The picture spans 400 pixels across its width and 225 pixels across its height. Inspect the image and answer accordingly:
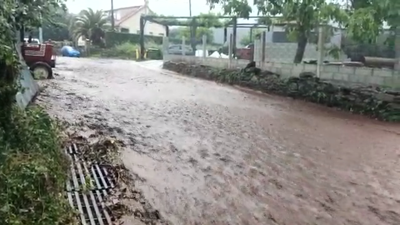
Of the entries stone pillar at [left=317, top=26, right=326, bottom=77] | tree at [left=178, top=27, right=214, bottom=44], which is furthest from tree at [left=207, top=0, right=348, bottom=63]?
tree at [left=178, top=27, right=214, bottom=44]

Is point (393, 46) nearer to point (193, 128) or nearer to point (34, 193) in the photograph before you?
point (193, 128)

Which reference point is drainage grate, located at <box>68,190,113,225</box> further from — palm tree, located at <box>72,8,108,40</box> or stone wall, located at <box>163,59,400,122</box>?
palm tree, located at <box>72,8,108,40</box>

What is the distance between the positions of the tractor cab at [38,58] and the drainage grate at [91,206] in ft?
28.9

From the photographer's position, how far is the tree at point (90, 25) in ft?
91.5

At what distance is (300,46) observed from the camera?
11.1 metres

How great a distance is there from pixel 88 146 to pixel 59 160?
36.4 inches

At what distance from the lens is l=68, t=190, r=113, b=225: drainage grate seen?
3244 mm

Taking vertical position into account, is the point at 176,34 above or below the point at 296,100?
above

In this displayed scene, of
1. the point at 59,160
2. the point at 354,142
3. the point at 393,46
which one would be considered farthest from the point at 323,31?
the point at 59,160

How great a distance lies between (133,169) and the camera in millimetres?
4523

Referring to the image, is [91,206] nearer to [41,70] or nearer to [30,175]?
[30,175]

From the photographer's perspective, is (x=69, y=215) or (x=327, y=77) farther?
(x=327, y=77)

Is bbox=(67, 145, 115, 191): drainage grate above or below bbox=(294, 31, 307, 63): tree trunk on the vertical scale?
below

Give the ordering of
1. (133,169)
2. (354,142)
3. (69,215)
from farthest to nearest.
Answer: (354,142) → (133,169) → (69,215)
